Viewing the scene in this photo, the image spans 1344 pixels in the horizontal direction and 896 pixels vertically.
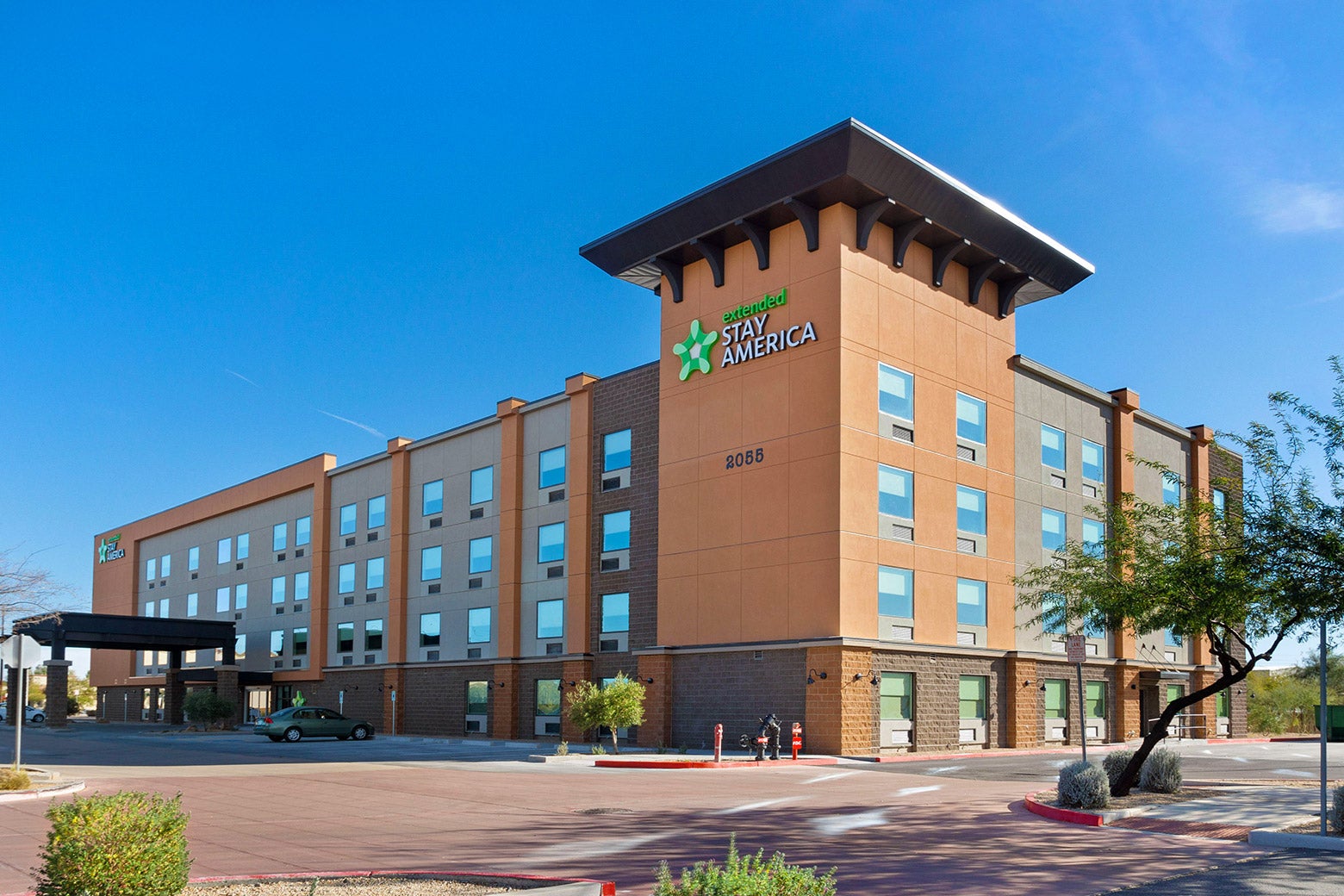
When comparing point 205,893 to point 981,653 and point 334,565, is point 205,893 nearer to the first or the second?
point 981,653

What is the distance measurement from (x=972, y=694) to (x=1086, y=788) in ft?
71.6

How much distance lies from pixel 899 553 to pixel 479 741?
1886 cm

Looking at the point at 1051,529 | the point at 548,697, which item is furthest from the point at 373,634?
the point at 1051,529

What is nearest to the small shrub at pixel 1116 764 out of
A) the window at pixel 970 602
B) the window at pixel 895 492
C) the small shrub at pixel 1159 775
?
the small shrub at pixel 1159 775

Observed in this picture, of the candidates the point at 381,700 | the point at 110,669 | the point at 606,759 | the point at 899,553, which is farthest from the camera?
the point at 110,669

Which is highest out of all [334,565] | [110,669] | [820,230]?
[820,230]

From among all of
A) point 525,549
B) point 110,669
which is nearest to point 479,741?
point 525,549

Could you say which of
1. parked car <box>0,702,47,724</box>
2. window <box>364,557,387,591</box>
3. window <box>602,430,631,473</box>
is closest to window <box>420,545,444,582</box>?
window <box>364,557,387,591</box>

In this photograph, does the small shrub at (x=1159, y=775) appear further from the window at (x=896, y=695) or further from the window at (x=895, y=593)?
the window at (x=895, y=593)

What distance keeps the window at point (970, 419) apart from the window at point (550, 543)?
52.0 feet

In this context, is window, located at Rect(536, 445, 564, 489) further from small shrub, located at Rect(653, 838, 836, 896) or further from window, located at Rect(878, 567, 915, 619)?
small shrub, located at Rect(653, 838, 836, 896)

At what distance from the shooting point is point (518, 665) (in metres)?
45.9

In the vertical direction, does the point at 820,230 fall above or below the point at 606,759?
above

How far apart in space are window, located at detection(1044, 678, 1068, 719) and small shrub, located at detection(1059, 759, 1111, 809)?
25194 millimetres
